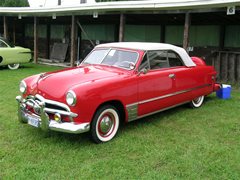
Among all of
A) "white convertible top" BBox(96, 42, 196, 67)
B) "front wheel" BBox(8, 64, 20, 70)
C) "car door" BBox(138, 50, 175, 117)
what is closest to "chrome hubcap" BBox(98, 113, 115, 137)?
"car door" BBox(138, 50, 175, 117)

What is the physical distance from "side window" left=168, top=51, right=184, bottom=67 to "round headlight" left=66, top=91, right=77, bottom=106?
8.65 ft

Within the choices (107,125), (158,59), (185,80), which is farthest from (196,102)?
(107,125)

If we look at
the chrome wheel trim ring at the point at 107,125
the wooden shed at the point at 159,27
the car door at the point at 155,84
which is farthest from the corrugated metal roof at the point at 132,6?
the chrome wheel trim ring at the point at 107,125

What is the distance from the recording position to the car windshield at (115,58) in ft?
19.0

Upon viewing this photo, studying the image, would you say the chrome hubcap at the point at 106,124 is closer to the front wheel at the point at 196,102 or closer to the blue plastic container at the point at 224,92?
the front wheel at the point at 196,102

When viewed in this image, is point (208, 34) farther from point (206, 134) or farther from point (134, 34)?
point (206, 134)

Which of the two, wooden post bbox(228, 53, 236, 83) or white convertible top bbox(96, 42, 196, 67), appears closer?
white convertible top bbox(96, 42, 196, 67)

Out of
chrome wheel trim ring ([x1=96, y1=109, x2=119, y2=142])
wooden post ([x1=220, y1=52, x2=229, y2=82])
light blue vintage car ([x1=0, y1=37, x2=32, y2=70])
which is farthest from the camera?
light blue vintage car ([x1=0, y1=37, x2=32, y2=70])

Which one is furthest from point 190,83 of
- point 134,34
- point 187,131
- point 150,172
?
point 134,34

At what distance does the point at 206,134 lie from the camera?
5.57 m

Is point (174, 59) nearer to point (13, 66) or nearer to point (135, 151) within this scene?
point (135, 151)

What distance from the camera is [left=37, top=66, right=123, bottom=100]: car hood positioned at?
4.86m

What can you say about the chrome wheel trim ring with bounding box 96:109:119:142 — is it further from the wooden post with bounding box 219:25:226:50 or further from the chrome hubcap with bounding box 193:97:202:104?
the wooden post with bounding box 219:25:226:50

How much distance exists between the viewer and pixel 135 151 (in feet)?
15.6
